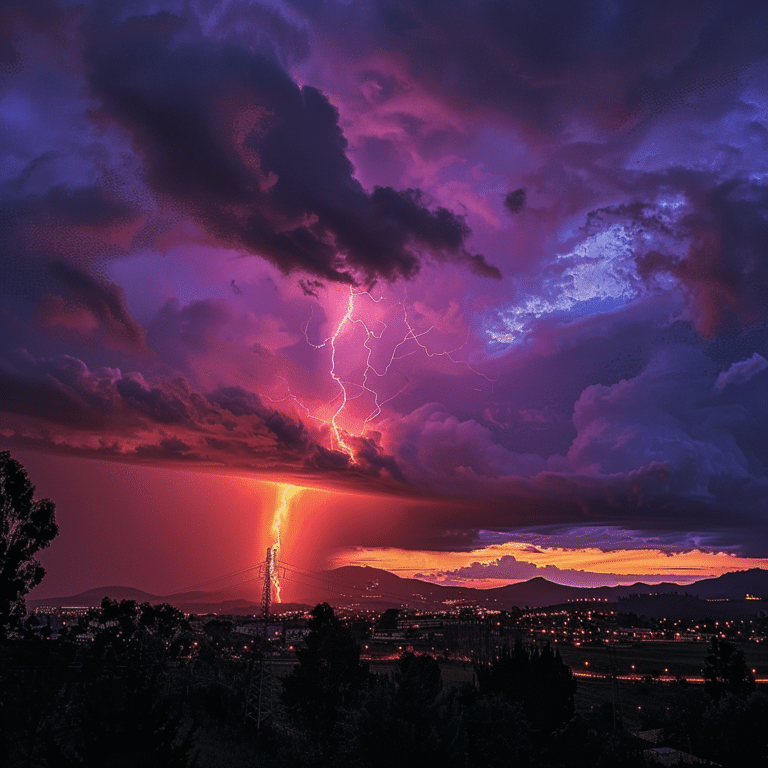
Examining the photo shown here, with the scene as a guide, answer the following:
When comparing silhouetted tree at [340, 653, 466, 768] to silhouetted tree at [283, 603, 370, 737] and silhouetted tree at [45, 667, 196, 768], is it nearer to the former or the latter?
silhouetted tree at [45, 667, 196, 768]

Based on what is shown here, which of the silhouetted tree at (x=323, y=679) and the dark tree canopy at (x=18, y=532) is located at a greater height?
the dark tree canopy at (x=18, y=532)

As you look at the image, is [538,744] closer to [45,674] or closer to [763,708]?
[763,708]

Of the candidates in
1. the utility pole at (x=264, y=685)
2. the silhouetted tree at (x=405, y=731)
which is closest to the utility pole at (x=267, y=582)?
the utility pole at (x=264, y=685)

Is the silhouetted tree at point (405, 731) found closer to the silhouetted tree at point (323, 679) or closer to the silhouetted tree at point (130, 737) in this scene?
the silhouetted tree at point (130, 737)

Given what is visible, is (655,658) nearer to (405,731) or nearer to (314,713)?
(314,713)

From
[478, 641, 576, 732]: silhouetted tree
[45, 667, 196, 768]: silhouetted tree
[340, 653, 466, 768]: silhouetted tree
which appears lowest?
[478, 641, 576, 732]: silhouetted tree

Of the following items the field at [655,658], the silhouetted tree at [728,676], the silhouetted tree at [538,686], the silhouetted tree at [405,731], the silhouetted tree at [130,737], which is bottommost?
the field at [655,658]

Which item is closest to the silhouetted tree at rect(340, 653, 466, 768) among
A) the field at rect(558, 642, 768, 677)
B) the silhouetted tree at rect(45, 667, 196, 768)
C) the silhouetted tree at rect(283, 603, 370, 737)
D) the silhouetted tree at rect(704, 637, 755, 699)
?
the silhouetted tree at rect(45, 667, 196, 768)

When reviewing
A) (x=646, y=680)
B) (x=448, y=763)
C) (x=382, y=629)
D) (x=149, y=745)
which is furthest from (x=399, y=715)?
(x=382, y=629)
